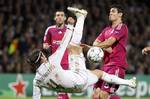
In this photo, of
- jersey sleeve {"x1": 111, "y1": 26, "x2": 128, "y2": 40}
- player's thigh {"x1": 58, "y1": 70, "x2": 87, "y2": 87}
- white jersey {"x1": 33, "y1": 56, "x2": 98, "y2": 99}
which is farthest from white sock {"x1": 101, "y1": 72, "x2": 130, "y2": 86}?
jersey sleeve {"x1": 111, "y1": 26, "x2": 128, "y2": 40}

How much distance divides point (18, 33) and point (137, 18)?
528 centimetres

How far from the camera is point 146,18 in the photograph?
85.6ft

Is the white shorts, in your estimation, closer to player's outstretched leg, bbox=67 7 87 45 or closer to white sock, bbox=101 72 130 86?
white sock, bbox=101 72 130 86

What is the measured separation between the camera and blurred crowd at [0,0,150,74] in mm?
22609

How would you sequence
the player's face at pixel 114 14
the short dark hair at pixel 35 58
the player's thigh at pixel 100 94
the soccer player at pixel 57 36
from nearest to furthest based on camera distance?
the short dark hair at pixel 35 58
the player's thigh at pixel 100 94
the player's face at pixel 114 14
the soccer player at pixel 57 36

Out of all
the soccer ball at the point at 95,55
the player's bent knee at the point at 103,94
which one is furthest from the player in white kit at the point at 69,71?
the player's bent knee at the point at 103,94

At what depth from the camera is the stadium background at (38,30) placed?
73.2 ft

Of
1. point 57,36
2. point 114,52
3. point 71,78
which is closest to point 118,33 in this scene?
point 114,52

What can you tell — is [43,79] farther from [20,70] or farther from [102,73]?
[20,70]

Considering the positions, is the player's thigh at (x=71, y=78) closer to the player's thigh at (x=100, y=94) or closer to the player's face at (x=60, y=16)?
the player's thigh at (x=100, y=94)

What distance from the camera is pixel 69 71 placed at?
11.7 metres

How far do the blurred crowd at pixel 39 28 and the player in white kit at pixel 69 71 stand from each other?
10275 mm

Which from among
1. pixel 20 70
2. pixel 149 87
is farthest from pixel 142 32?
pixel 20 70

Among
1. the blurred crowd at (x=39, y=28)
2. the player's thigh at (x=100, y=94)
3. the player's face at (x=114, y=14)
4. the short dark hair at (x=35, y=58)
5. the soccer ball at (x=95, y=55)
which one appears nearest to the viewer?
the short dark hair at (x=35, y=58)
